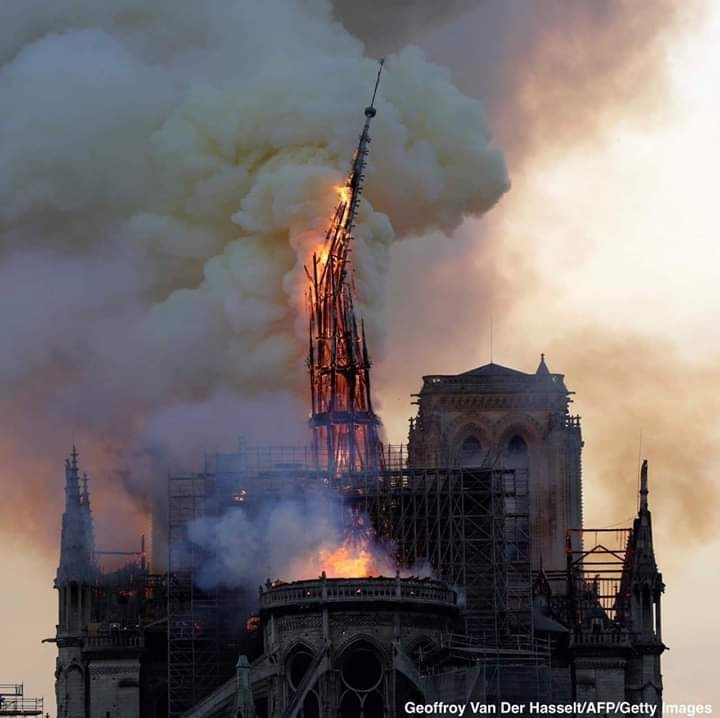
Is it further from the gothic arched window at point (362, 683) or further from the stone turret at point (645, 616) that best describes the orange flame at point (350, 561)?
the stone turret at point (645, 616)

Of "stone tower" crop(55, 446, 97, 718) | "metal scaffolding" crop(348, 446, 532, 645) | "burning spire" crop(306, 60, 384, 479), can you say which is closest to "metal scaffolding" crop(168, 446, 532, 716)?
"metal scaffolding" crop(348, 446, 532, 645)

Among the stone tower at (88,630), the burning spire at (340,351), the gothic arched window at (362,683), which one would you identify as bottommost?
the gothic arched window at (362,683)

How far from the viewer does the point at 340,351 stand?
590 feet

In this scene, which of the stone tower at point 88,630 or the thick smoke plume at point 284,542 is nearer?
the thick smoke plume at point 284,542

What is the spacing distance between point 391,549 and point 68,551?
18541 mm

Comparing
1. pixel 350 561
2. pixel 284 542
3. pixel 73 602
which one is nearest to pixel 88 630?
pixel 73 602

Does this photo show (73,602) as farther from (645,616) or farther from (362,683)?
(645,616)

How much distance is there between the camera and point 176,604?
567ft

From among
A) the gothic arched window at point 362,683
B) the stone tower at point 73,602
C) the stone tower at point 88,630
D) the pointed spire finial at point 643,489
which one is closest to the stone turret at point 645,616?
the pointed spire finial at point 643,489

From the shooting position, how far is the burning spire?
17775cm

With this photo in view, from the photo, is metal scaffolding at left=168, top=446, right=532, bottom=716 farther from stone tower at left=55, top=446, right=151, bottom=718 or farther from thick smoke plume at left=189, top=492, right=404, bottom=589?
stone tower at left=55, top=446, right=151, bottom=718

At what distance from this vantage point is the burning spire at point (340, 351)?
17775cm

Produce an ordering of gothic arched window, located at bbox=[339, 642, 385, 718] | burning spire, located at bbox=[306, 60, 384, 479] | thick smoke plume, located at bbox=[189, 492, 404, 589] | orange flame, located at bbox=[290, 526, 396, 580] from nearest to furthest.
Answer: gothic arched window, located at bbox=[339, 642, 385, 718] → orange flame, located at bbox=[290, 526, 396, 580] → thick smoke plume, located at bbox=[189, 492, 404, 589] → burning spire, located at bbox=[306, 60, 384, 479]

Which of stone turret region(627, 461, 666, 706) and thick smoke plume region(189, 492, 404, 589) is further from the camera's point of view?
stone turret region(627, 461, 666, 706)
